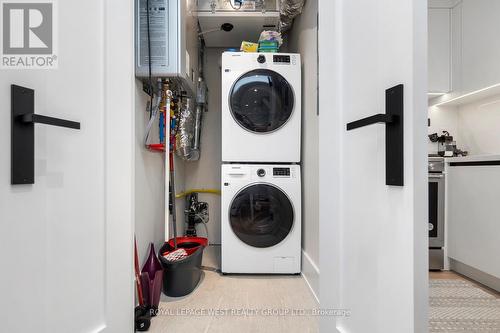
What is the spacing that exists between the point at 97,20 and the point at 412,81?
97 cm

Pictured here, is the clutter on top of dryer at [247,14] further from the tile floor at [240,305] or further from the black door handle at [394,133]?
the tile floor at [240,305]

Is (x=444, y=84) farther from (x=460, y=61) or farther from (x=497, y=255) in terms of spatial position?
(x=497, y=255)

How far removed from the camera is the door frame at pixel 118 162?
82 centimetres

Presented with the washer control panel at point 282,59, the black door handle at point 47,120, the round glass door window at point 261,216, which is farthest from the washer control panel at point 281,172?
the black door handle at point 47,120

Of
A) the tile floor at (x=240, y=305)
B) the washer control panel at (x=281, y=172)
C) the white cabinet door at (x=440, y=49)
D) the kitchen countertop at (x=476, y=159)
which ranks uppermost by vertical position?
the white cabinet door at (x=440, y=49)

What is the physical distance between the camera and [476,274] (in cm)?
174

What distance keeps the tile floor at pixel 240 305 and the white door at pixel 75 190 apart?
1.39 feet

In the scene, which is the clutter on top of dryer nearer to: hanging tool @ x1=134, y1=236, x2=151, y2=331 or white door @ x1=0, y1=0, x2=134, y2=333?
white door @ x1=0, y1=0, x2=134, y2=333

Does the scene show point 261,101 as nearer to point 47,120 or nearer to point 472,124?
point 47,120

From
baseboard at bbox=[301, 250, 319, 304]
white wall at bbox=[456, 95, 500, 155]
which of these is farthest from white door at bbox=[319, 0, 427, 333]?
white wall at bbox=[456, 95, 500, 155]

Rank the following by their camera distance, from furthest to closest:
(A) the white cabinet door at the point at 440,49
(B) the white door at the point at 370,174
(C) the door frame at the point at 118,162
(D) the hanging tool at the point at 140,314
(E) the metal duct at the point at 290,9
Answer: (A) the white cabinet door at the point at 440,49 < (E) the metal duct at the point at 290,9 < (D) the hanging tool at the point at 140,314 < (C) the door frame at the point at 118,162 < (B) the white door at the point at 370,174

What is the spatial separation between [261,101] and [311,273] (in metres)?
1.34

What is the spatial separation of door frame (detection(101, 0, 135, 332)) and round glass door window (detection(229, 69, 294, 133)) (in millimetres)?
979

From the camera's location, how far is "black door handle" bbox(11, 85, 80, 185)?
1.77 feet
